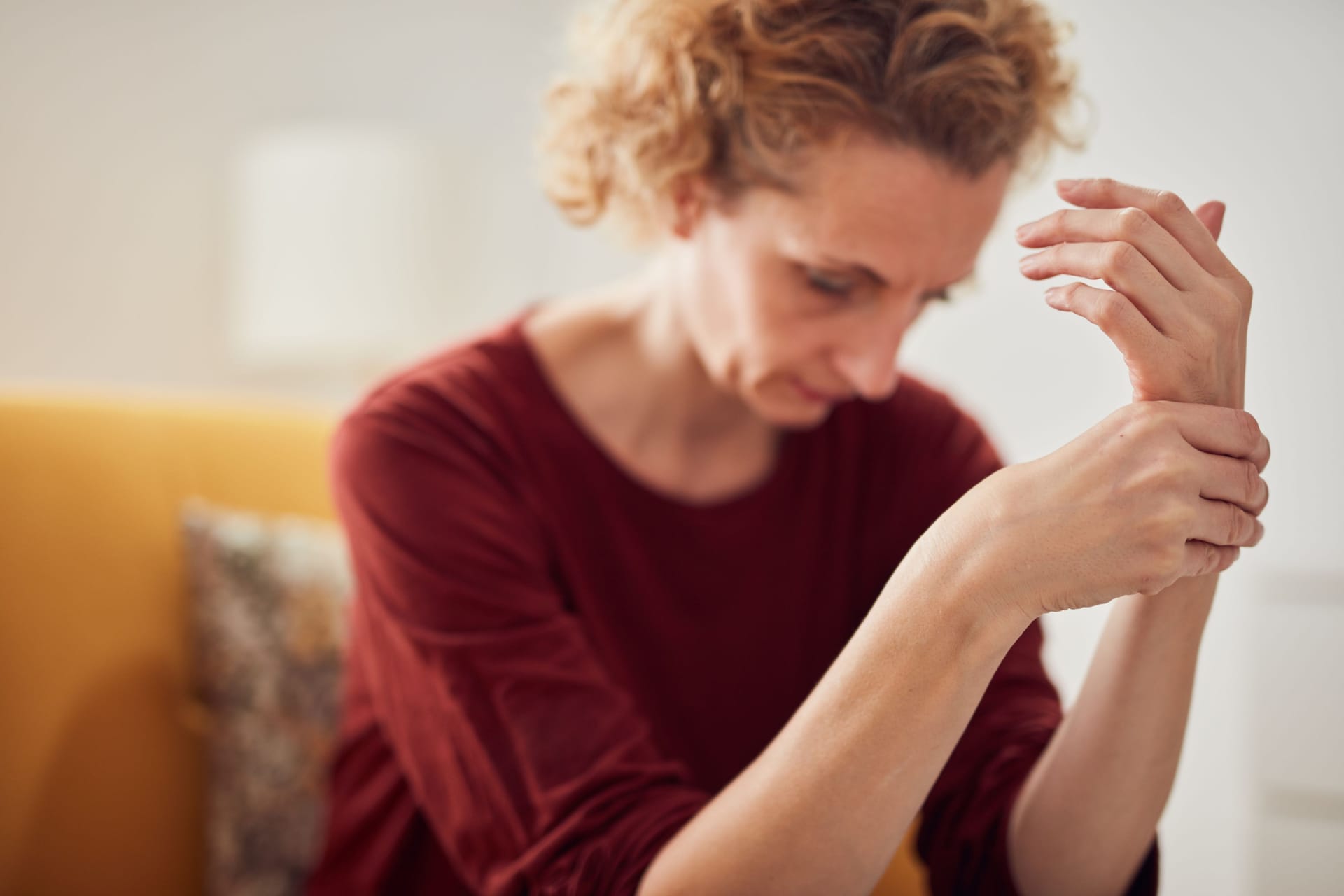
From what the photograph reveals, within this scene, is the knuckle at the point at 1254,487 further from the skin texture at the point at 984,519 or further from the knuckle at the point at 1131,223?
the knuckle at the point at 1131,223

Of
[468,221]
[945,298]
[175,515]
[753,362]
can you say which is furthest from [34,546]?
[468,221]

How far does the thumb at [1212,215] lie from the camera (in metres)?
0.64

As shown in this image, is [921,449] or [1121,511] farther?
[921,449]

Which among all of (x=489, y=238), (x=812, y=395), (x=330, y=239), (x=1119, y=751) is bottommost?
(x=1119, y=751)

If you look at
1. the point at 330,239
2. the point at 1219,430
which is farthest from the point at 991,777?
the point at 330,239

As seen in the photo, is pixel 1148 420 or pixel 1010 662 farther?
pixel 1010 662

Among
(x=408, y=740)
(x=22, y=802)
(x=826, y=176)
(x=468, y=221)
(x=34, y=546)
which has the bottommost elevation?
(x=22, y=802)

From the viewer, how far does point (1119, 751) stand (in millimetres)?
712

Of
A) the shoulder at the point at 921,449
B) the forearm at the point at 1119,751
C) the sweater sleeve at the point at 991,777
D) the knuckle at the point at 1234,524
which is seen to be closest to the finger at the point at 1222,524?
the knuckle at the point at 1234,524

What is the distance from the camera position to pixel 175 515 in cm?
114

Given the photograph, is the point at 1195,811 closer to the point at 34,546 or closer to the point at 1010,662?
the point at 1010,662

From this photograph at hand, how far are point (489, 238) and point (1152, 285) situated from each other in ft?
7.05

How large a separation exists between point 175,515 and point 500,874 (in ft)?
1.88

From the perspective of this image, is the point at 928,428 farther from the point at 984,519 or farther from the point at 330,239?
the point at 330,239
